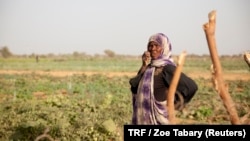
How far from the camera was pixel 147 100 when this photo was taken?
114 inches

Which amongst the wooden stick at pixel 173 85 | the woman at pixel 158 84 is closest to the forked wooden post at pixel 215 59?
the wooden stick at pixel 173 85

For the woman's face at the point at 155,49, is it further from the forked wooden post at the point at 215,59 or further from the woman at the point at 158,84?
the forked wooden post at the point at 215,59

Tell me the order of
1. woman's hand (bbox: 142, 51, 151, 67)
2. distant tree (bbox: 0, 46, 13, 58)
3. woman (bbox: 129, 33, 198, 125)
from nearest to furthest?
woman (bbox: 129, 33, 198, 125), woman's hand (bbox: 142, 51, 151, 67), distant tree (bbox: 0, 46, 13, 58)

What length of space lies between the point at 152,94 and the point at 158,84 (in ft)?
0.30

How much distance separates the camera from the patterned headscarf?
9.25 ft

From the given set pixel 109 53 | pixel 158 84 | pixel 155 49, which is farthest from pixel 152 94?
pixel 109 53

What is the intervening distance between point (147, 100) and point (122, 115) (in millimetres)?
4991

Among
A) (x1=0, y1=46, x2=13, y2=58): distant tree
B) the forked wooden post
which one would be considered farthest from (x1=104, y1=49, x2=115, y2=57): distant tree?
the forked wooden post

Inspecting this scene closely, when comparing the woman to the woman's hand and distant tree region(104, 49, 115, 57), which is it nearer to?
the woman's hand

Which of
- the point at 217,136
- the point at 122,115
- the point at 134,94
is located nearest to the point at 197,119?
the point at 122,115

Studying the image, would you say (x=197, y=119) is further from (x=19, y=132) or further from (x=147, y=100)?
(x=147, y=100)

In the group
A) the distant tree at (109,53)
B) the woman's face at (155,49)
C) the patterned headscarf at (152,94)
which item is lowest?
the patterned headscarf at (152,94)

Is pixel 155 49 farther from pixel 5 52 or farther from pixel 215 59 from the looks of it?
pixel 5 52

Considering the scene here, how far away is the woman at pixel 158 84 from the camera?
9.11 feet
